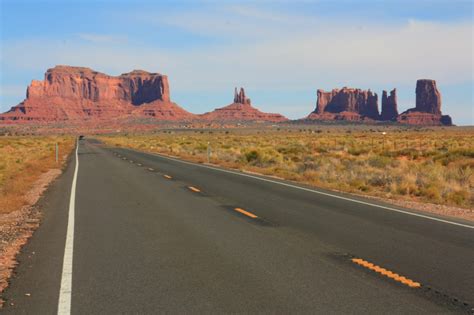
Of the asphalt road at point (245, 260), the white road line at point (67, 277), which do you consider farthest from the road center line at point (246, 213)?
the white road line at point (67, 277)

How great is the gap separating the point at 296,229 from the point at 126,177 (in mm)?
13199

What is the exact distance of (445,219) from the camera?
36.4 ft

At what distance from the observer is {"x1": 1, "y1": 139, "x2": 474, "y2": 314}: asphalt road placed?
17.7ft

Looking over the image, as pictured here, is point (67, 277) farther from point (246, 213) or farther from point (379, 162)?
point (379, 162)

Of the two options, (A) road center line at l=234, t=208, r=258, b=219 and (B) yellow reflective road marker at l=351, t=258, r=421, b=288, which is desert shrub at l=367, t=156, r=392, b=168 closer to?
(A) road center line at l=234, t=208, r=258, b=219

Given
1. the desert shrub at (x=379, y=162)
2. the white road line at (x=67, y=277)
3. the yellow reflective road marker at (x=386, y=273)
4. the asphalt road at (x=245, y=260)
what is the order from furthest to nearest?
the desert shrub at (x=379, y=162)
the yellow reflective road marker at (x=386, y=273)
the asphalt road at (x=245, y=260)
the white road line at (x=67, y=277)

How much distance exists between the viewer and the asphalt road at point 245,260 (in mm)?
5391

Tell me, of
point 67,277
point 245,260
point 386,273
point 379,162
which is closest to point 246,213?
point 245,260

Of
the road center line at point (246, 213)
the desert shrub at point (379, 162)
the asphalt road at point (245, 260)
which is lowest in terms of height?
the desert shrub at point (379, 162)

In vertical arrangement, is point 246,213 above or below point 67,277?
below

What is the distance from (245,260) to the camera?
7.21 meters

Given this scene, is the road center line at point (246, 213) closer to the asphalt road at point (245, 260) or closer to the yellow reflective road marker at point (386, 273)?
the asphalt road at point (245, 260)

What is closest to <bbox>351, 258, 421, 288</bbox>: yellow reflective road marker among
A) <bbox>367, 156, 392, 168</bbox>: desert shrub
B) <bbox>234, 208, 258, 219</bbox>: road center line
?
<bbox>234, 208, 258, 219</bbox>: road center line

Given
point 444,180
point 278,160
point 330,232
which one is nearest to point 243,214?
point 330,232
